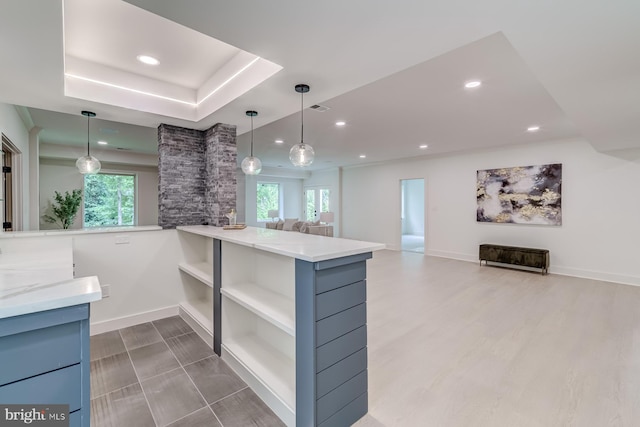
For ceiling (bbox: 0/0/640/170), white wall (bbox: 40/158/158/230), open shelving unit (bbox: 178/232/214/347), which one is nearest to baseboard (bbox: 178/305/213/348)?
open shelving unit (bbox: 178/232/214/347)

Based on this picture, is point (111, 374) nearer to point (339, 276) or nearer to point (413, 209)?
point (339, 276)

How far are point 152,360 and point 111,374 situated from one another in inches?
12.3

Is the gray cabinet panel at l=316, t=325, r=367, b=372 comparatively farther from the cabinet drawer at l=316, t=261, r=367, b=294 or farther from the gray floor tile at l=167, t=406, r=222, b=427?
the gray floor tile at l=167, t=406, r=222, b=427

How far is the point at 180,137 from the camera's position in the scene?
3.94 meters

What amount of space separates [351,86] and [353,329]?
205cm

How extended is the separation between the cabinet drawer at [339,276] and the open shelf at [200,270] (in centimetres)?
167

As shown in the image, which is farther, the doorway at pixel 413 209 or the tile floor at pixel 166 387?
the doorway at pixel 413 209

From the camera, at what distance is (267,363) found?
2.28 m

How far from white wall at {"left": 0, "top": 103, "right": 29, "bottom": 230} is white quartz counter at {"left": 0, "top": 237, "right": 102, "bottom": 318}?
2594 millimetres

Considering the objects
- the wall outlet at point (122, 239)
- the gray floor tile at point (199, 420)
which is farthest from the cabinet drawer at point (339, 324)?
the wall outlet at point (122, 239)

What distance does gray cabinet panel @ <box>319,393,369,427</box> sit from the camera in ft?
5.80

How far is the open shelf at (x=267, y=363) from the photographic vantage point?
1992 mm

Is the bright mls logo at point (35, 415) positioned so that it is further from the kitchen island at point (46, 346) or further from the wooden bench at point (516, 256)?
the wooden bench at point (516, 256)

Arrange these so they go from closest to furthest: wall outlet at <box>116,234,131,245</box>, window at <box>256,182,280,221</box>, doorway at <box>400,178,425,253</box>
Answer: wall outlet at <box>116,234,131,245</box> → window at <box>256,182,280,221</box> → doorway at <box>400,178,425,253</box>
